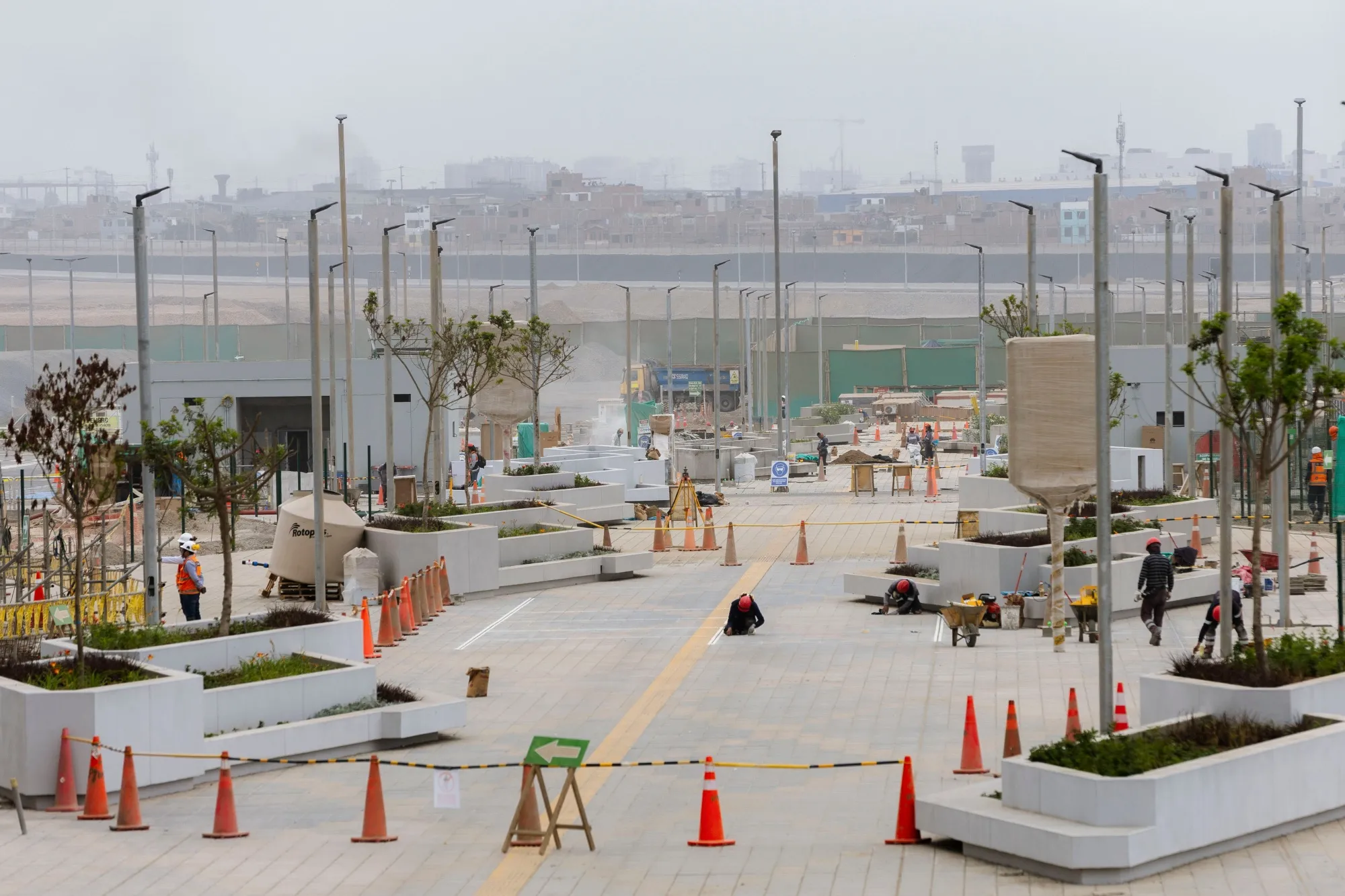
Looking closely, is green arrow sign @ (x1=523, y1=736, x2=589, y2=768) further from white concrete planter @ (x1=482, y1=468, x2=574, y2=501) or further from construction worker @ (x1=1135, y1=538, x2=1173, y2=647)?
white concrete planter @ (x1=482, y1=468, x2=574, y2=501)

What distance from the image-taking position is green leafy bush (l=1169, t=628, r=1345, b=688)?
48.0 feet

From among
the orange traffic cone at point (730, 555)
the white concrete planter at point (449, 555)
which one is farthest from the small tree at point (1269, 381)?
the orange traffic cone at point (730, 555)

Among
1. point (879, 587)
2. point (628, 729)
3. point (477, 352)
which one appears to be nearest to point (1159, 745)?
point (628, 729)

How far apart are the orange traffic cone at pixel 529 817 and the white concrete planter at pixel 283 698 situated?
166 inches

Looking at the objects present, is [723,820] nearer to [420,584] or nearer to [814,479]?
[420,584]

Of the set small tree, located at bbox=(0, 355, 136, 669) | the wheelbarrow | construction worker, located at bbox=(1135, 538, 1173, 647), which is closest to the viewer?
small tree, located at bbox=(0, 355, 136, 669)

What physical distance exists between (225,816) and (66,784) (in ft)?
6.18

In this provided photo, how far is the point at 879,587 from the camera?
92.0 feet

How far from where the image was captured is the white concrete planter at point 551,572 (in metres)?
30.8

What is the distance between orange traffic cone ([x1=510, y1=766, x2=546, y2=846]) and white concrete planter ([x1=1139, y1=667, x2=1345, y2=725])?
5.29 meters

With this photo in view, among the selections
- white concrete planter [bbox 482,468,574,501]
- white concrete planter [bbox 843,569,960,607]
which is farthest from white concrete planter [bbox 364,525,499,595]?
white concrete planter [bbox 482,468,574,501]

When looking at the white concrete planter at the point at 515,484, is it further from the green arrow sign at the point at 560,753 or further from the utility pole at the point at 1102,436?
the green arrow sign at the point at 560,753

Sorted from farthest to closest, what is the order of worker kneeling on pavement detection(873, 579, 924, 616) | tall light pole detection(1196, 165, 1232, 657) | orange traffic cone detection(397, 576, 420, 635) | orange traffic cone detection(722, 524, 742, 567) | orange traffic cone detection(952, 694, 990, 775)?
1. orange traffic cone detection(722, 524, 742, 567)
2. worker kneeling on pavement detection(873, 579, 924, 616)
3. orange traffic cone detection(397, 576, 420, 635)
4. tall light pole detection(1196, 165, 1232, 657)
5. orange traffic cone detection(952, 694, 990, 775)

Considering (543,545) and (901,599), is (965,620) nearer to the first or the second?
(901,599)
